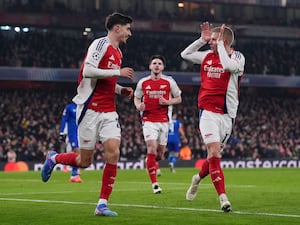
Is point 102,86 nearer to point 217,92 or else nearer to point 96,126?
point 96,126

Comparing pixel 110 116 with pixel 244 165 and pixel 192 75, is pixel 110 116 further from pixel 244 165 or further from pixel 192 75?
pixel 192 75

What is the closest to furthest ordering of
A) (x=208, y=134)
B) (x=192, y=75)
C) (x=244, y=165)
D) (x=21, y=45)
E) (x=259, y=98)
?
(x=208, y=134) → (x=244, y=165) → (x=21, y=45) → (x=192, y=75) → (x=259, y=98)

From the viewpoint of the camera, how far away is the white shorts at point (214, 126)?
11797mm

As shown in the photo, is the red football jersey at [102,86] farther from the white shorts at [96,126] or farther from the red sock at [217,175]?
the red sock at [217,175]

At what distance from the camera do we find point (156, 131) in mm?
17344

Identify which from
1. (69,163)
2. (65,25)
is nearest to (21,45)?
(65,25)

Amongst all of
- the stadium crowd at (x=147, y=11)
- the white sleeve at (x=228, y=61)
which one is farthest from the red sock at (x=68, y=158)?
the stadium crowd at (x=147, y=11)

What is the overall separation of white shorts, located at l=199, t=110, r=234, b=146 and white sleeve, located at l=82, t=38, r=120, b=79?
1951 millimetres

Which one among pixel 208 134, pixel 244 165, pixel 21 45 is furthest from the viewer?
pixel 21 45

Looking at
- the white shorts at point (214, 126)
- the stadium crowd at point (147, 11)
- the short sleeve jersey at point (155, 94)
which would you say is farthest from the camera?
the stadium crowd at point (147, 11)

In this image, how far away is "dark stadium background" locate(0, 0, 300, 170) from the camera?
44.0 meters

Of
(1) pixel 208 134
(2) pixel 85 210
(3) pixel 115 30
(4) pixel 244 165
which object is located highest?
(3) pixel 115 30

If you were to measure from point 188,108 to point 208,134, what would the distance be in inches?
1533

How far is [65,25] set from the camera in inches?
1916
